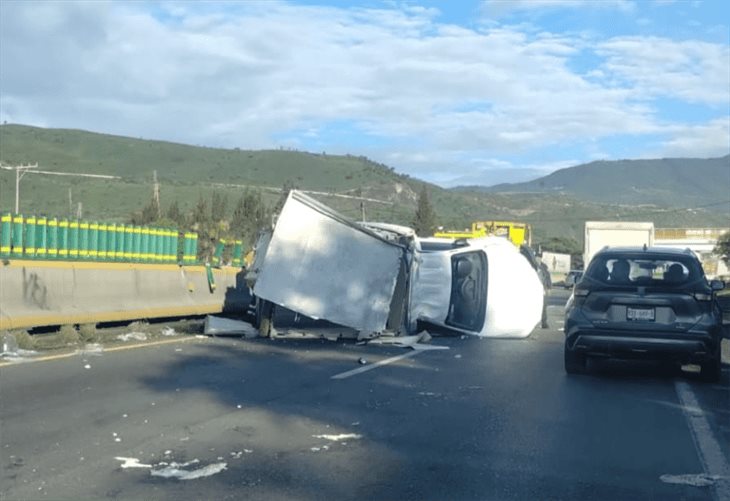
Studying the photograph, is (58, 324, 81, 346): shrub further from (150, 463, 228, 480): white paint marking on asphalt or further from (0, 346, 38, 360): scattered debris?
(150, 463, 228, 480): white paint marking on asphalt

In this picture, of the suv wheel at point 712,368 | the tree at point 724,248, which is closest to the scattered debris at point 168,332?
the suv wheel at point 712,368

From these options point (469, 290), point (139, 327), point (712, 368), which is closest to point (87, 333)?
point (139, 327)

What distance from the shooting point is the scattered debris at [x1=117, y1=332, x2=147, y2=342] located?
50.0 feet

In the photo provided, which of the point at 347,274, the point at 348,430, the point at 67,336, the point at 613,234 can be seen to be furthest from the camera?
the point at 613,234

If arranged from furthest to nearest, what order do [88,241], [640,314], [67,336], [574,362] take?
[88,241] < [67,336] < [574,362] < [640,314]

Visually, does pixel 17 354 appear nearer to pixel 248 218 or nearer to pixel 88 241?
pixel 88 241

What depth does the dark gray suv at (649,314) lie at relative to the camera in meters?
11.9

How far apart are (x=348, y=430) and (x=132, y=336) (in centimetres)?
774

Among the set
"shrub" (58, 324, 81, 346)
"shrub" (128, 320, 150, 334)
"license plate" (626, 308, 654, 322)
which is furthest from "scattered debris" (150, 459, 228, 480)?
"shrub" (128, 320, 150, 334)

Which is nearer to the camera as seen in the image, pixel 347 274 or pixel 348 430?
pixel 348 430

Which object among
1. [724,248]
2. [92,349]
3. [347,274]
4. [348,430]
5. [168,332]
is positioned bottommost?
[168,332]

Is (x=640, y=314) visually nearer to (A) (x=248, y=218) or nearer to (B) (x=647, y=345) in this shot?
(B) (x=647, y=345)

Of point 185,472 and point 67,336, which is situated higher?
point 185,472

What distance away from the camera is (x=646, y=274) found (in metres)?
13.0
